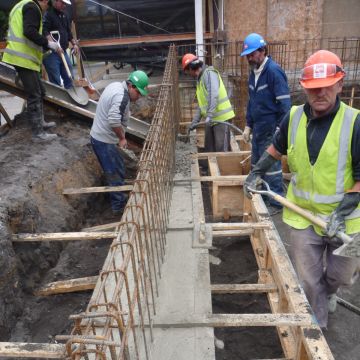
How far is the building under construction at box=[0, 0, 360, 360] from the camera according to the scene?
8.24 ft

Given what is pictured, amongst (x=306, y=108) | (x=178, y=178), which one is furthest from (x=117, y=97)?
(x=306, y=108)

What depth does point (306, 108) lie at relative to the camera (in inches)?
114

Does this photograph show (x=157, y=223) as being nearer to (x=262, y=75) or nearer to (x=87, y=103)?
(x=262, y=75)

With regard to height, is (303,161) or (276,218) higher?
(303,161)

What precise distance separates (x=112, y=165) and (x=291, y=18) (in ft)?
28.9

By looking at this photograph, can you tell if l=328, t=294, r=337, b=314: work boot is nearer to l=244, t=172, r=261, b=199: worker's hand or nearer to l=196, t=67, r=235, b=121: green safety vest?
l=244, t=172, r=261, b=199: worker's hand

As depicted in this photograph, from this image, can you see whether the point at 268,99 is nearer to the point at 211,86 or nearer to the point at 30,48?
the point at 211,86

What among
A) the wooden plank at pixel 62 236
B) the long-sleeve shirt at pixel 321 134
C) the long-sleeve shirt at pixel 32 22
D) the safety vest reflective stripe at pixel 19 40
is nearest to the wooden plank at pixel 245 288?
the wooden plank at pixel 62 236

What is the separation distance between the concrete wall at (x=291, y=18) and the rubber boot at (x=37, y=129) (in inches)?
301

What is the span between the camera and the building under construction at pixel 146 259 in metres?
2.51

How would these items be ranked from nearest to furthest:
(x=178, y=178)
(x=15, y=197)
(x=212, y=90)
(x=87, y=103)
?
(x=15, y=197) → (x=178, y=178) → (x=212, y=90) → (x=87, y=103)

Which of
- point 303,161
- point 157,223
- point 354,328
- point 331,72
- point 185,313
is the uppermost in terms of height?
point 331,72

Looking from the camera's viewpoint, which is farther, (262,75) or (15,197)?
(262,75)

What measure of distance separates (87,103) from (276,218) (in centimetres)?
412
